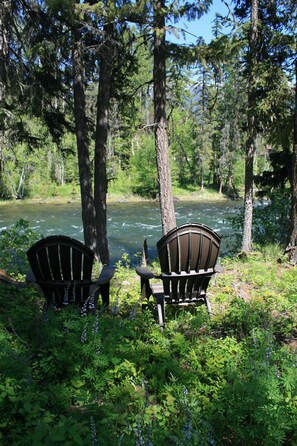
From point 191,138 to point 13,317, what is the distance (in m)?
42.5

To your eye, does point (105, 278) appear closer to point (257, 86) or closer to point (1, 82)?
point (1, 82)

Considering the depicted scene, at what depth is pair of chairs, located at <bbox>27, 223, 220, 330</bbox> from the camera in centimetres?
363

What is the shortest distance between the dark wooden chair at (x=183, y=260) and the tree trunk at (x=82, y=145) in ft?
16.2

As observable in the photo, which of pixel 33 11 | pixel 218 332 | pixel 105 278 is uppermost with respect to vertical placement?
pixel 33 11

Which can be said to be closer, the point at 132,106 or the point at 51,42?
the point at 51,42

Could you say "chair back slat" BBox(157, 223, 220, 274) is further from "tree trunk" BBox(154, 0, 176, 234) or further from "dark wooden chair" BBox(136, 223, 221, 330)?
"tree trunk" BBox(154, 0, 176, 234)

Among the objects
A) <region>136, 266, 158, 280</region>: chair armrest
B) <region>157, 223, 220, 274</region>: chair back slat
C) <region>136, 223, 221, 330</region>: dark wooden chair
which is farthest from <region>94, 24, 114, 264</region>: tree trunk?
<region>157, 223, 220, 274</region>: chair back slat

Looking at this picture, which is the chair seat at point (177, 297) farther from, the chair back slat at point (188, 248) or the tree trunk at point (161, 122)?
the tree trunk at point (161, 122)

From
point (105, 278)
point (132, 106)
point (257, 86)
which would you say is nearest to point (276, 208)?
point (257, 86)

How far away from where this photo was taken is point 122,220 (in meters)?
25.8

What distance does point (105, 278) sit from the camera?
3.81 m

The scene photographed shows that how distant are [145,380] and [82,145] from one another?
6.57 metres

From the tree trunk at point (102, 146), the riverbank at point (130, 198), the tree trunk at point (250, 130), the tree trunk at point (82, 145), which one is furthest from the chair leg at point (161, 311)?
the riverbank at point (130, 198)

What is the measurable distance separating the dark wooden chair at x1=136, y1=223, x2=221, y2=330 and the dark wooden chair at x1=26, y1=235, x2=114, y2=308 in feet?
2.04
